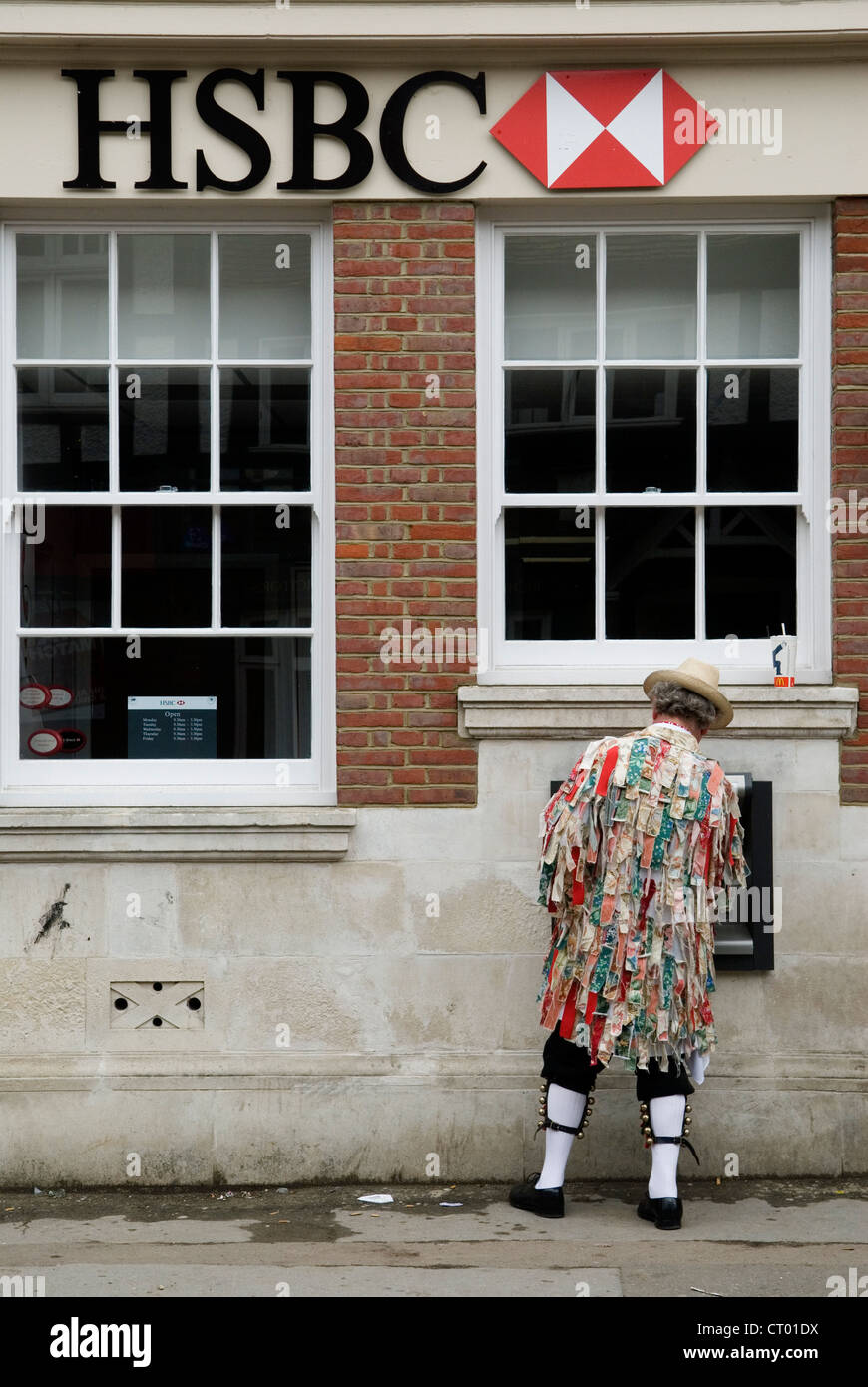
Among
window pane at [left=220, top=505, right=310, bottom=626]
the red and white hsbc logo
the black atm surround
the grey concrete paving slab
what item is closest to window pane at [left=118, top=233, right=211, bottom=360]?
window pane at [left=220, top=505, right=310, bottom=626]

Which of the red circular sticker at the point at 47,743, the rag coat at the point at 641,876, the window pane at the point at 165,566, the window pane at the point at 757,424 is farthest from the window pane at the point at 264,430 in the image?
the rag coat at the point at 641,876

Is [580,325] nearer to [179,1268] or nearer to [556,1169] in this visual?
[556,1169]

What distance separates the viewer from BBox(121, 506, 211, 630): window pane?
6.16 m

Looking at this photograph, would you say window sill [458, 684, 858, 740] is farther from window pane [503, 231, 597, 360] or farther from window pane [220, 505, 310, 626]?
window pane [503, 231, 597, 360]

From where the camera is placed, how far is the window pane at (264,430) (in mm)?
6168

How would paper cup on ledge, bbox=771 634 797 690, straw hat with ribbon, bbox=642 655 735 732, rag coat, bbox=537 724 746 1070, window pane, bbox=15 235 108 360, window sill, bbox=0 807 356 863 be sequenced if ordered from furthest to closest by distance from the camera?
window pane, bbox=15 235 108 360, paper cup on ledge, bbox=771 634 797 690, window sill, bbox=0 807 356 863, straw hat with ribbon, bbox=642 655 735 732, rag coat, bbox=537 724 746 1070

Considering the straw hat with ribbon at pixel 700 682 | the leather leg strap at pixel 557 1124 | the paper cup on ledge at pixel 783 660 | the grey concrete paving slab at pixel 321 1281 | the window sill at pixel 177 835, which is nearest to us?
the grey concrete paving slab at pixel 321 1281

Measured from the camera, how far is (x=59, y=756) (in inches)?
243

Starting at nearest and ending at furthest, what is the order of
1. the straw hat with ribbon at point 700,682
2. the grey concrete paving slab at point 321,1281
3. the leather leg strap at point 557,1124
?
the grey concrete paving slab at point 321,1281 → the straw hat with ribbon at point 700,682 → the leather leg strap at point 557,1124

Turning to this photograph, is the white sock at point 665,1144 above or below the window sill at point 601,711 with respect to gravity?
below

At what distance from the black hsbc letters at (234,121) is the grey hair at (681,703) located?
219 cm

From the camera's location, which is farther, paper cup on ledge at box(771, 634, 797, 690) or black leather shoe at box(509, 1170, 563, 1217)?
paper cup on ledge at box(771, 634, 797, 690)

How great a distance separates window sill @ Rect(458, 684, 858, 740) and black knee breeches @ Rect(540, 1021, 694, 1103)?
1182mm

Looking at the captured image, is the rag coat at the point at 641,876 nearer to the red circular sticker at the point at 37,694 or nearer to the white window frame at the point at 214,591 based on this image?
the white window frame at the point at 214,591
